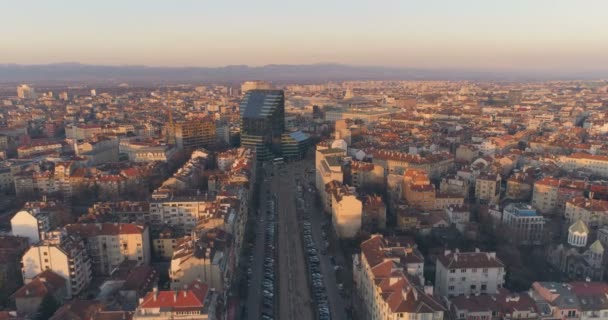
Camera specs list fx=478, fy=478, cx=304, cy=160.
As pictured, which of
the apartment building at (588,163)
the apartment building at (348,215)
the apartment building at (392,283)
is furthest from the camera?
the apartment building at (588,163)

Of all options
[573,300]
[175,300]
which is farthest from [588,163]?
[175,300]

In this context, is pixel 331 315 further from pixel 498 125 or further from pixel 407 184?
pixel 498 125

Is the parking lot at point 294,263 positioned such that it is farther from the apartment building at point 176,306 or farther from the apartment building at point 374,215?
the apartment building at point 176,306

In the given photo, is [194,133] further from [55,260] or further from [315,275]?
[315,275]

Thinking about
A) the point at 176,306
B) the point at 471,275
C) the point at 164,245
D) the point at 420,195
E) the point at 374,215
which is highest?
the point at 176,306

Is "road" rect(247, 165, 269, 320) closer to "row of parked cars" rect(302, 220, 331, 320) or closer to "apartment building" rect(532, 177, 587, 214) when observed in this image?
"row of parked cars" rect(302, 220, 331, 320)

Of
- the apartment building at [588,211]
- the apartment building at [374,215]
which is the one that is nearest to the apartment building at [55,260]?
the apartment building at [374,215]
